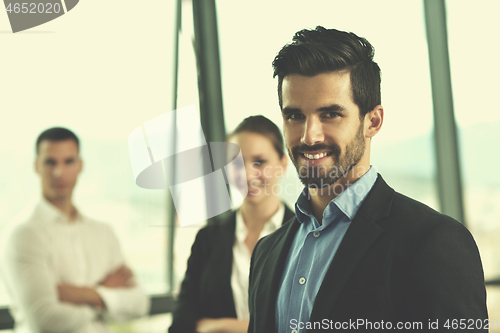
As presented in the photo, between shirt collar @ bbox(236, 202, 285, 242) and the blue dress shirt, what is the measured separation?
728mm

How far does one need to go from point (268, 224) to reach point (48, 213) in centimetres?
111

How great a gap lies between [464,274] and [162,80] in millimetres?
2175

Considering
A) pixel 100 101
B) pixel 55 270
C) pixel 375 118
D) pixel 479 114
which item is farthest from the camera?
pixel 479 114

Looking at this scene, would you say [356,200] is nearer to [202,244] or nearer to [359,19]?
[202,244]

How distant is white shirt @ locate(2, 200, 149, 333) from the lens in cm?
189

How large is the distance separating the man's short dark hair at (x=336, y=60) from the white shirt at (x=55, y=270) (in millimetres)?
1426

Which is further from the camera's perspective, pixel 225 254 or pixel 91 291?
pixel 91 291

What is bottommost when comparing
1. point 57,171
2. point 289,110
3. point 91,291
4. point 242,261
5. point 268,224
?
point 91,291

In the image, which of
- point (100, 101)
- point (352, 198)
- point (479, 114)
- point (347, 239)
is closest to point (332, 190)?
point (352, 198)

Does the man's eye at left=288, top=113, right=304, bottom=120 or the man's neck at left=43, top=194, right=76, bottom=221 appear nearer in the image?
the man's eye at left=288, top=113, right=304, bottom=120

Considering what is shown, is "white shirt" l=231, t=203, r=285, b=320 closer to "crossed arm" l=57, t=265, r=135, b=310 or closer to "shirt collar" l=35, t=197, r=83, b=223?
"crossed arm" l=57, t=265, r=135, b=310

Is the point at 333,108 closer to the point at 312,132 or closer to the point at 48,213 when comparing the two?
the point at 312,132

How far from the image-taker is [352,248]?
944 millimetres

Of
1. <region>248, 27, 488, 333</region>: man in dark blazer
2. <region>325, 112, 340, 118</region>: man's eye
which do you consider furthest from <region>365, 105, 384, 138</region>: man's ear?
<region>325, 112, 340, 118</region>: man's eye
